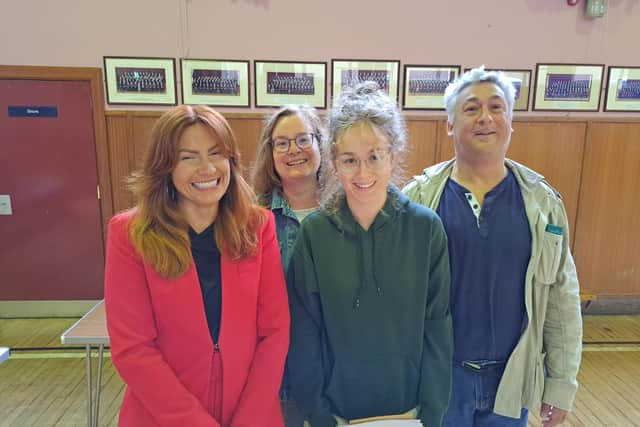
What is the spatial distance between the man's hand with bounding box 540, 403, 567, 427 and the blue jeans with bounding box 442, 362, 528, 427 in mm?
106

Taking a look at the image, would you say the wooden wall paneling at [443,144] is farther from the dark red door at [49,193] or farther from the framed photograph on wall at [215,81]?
the dark red door at [49,193]

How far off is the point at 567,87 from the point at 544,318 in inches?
121

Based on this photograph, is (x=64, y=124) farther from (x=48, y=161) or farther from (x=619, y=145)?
(x=619, y=145)

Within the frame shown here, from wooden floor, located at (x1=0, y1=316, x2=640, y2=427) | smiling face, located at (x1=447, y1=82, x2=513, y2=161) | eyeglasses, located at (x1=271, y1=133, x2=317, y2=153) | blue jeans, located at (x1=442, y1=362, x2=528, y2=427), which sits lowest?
wooden floor, located at (x1=0, y1=316, x2=640, y2=427)

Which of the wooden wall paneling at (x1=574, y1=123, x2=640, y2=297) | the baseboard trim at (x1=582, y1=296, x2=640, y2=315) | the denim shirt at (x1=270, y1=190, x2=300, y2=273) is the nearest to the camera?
the denim shirt at (x1=270, y1=190, x2=300, y2=273)

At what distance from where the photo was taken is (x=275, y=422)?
120cm

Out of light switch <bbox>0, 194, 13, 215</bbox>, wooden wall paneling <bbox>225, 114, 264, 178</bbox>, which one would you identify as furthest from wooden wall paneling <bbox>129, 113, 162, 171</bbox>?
light switch <bbox>0, 194, 13, 215</bbox>

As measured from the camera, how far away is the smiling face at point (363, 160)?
1069 millimetres

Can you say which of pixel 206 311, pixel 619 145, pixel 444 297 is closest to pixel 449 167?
pixel 444 297

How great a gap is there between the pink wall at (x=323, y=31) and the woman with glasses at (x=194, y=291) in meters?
2.58

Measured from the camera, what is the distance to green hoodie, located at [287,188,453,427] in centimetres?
111

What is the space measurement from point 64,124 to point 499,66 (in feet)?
12.7

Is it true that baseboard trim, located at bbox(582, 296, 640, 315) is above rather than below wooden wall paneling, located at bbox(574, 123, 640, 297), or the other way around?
below

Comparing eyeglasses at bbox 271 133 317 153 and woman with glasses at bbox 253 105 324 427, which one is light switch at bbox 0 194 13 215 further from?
eyeglasses at bbox 271 133 317 153
